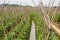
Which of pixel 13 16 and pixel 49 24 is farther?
pixel 13 16

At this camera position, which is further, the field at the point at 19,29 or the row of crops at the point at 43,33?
the field at the point at 19,29

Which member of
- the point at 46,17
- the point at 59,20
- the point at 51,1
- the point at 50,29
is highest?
the point at 51,1

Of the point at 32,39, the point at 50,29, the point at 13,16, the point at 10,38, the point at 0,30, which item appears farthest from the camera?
the point at 13,16

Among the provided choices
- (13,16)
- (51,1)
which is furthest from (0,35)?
(13,16)

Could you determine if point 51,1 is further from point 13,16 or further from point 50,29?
point 13,16

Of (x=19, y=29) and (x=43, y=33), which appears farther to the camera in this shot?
(x=19, y=29)

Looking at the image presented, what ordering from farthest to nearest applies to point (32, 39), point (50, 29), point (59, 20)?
point (59, 20) < point (32, 39) < point (50, 29)

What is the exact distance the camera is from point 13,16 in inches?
1015

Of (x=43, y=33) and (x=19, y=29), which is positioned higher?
(x=43, y=33)

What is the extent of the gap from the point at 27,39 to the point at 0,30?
2.31m

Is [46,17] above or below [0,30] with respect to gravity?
above

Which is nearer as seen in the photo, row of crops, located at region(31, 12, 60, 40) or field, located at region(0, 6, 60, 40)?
row of crops, located at region(31, 12, 60, 40)

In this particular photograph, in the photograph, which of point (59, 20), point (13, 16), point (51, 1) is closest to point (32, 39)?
point (51, 1)

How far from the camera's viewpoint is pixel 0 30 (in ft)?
45.4
